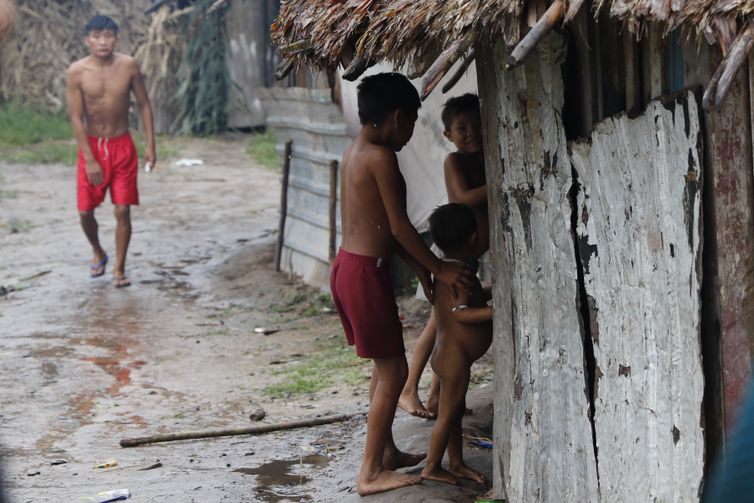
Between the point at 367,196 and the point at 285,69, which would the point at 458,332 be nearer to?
the point at 367,196

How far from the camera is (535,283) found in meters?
3.69

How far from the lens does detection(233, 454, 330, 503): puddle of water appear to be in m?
4.88

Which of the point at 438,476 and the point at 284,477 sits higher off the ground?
the point at 438,476

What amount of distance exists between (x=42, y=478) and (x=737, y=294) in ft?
11.5

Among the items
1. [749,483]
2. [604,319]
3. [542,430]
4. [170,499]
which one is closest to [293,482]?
[170,499]

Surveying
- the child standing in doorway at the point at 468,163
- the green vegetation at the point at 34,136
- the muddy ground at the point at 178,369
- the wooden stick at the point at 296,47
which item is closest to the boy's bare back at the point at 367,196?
the wooden stick at the point at 296,47

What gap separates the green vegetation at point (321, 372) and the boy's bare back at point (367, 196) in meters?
2.30

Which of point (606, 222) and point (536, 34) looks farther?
point (606, 222)

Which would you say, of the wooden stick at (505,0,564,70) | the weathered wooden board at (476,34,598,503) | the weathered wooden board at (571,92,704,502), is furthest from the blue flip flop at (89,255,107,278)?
the wooden stick at (505,0,564,70)

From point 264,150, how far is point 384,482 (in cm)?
1253

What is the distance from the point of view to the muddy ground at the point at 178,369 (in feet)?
16.8

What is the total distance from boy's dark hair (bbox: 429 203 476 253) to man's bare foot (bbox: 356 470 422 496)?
93 cm

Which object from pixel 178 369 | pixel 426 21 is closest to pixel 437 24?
pixel 426 21

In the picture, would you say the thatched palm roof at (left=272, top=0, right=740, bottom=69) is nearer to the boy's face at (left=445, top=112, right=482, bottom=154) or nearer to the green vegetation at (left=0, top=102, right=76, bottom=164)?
the boy's face at (left=445, top=112, right=482, bottom=154)
